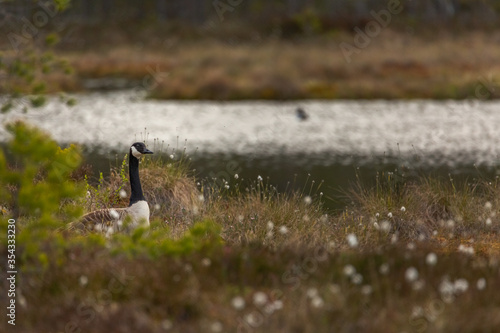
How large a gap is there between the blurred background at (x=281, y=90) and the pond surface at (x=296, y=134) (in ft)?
0.28

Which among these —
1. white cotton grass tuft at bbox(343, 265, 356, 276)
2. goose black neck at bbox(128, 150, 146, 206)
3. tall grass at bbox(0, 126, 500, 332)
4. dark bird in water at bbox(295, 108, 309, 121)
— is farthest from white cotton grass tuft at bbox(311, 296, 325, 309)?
dark bird in water at bbox(295, 108, 309, 121)

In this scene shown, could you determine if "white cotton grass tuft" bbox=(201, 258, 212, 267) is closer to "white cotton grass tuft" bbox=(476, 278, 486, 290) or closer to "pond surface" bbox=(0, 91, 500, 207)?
"white cotton grass tuft" bbox=(476, 278, 486, 290)

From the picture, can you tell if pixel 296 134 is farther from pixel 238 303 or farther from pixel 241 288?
pixel 238 303

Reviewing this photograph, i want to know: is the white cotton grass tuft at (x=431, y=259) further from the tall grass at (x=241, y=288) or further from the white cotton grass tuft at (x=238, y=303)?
the white cotton grass tuft at (x=238, y=303)

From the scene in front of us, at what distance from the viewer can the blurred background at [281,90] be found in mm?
16689

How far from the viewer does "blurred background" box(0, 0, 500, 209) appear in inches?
657

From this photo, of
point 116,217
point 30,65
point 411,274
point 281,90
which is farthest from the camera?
point 281,90

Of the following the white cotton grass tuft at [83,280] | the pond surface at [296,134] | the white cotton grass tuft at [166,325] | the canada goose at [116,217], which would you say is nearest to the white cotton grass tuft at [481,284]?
the white cotton grass tuft at [166,325]

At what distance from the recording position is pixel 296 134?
83.9 feet

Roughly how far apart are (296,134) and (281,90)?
9.48 metres

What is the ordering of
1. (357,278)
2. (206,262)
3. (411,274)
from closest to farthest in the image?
1. (411,274)
2. (357,278)
3. (206,262)

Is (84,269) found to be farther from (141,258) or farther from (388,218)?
(388,218)

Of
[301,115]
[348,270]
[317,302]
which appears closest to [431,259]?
[348,270]

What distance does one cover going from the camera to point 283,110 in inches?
1250
